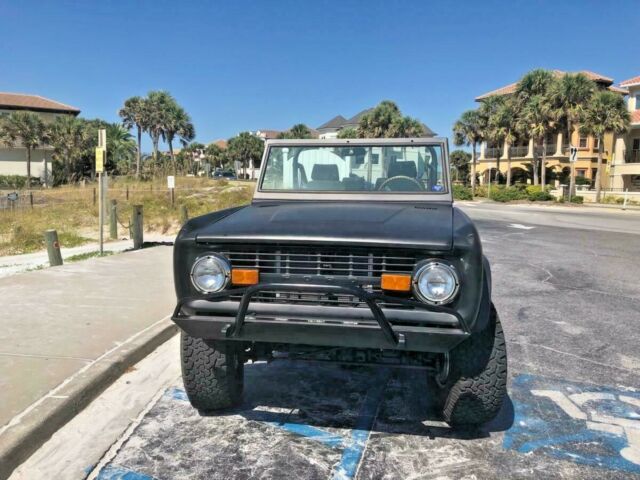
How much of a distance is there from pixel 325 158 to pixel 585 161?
4947cm

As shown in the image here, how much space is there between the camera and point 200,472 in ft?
9.42

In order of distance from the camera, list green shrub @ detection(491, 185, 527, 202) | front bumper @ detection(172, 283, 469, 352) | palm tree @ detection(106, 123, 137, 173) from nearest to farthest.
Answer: front bumper @ detection(172, 283, 469, 352) < green shrub @ detection(491, 185, 527, 202) < palm tree @ detection(106, 123, 137, 173)

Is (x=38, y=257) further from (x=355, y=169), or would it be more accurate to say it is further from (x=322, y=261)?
(x=322, y=261)

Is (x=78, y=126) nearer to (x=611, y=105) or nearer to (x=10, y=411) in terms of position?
(x=611, y=105)

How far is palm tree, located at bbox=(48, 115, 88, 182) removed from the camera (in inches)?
1865

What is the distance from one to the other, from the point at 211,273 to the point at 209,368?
2.33 feet

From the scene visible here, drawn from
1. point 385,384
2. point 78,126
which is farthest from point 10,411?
point 78,126

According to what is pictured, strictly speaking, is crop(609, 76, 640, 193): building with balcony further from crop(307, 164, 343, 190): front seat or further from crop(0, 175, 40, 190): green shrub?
crop(0, 175, 40, 190): green shrub

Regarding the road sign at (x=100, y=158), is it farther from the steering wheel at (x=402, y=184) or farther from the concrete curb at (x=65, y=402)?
the steering wheel at (x=402, y=184)

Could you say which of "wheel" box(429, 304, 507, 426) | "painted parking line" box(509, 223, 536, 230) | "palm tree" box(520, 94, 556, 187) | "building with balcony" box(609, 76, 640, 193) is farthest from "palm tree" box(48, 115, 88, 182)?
"wheel" box(429, 304, 507, 426)

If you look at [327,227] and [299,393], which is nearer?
[327,227]

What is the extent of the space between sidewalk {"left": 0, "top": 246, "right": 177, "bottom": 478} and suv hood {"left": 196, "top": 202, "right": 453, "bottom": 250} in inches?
61.9

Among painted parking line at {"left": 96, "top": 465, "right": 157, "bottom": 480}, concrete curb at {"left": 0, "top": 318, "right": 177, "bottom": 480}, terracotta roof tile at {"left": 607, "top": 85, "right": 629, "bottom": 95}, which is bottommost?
painted parking line at {"left": 96, "top": 465, "right": 157, "bottom": 480}

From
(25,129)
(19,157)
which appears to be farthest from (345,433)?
(19,157)
